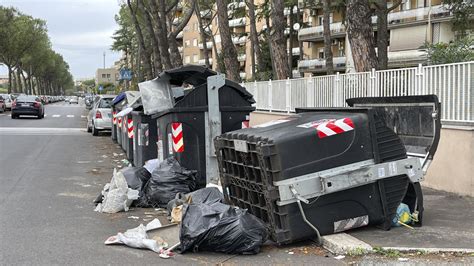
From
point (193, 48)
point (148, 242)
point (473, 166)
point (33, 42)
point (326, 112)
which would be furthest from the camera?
point (193, 48)

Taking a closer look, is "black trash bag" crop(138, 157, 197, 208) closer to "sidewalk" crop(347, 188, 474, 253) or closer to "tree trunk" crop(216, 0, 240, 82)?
"sidewalk" crop(347, 188, 474, 253)

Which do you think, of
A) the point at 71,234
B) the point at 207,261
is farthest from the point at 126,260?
the point at 71,234

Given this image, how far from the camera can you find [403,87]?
950cm

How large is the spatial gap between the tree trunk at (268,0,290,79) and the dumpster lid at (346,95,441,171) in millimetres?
11615

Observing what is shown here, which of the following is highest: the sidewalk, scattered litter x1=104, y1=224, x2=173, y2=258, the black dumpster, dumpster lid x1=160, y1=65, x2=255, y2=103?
dumpster lid x1=160, y1=65, x2=255, y2=103

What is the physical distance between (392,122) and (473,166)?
1832mm

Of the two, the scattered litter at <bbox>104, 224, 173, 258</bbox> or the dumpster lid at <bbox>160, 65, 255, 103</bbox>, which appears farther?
the dumpster lid at <bbox>160, 65, 255, 103</bbox>

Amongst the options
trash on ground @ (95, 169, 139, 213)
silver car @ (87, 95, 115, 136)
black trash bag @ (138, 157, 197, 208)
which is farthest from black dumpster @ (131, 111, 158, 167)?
silver car @ (87, 95, 115, 136)

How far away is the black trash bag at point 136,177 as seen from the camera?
26.3 ft

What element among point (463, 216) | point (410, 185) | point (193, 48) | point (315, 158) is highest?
point (193, 48)

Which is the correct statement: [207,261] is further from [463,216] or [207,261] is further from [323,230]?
[463,216]

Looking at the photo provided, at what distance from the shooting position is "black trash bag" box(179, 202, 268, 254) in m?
5.23

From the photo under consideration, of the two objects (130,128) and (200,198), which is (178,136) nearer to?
(200,198)

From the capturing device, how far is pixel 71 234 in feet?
20.1
